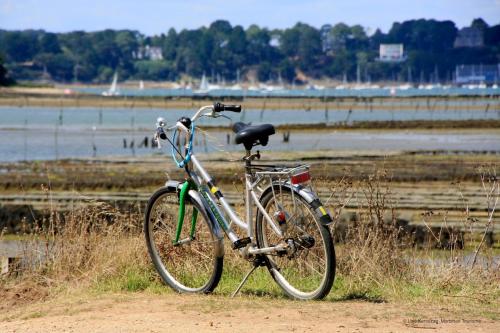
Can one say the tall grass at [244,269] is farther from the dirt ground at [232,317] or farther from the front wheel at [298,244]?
the dirt ground at [232,317]

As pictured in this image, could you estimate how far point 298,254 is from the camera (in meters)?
7.71

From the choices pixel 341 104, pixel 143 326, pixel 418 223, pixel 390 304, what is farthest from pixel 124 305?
pixel 341 104

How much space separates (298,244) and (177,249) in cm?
160

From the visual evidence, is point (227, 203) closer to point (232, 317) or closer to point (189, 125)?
point (189, 125)

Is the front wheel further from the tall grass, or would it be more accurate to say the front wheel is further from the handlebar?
the handlebar

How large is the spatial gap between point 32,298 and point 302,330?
3444 millimetres

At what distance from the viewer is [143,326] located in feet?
22.6

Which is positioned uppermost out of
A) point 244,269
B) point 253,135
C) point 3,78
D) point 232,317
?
point 253,135

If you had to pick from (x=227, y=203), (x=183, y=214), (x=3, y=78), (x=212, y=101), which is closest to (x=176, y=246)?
(x=183, y=214)

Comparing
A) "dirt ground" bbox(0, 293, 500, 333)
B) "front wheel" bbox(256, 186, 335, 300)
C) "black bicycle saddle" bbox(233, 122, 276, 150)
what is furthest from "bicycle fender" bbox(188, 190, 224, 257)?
"black bicycle saddle" bbox(233, 122, 276, 150)

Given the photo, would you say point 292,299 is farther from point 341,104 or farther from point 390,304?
point 341,104

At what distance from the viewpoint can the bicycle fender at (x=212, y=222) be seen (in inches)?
318

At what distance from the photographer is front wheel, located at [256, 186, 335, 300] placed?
24.6ft

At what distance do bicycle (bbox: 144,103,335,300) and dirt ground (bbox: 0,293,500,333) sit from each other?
13.8 inches
